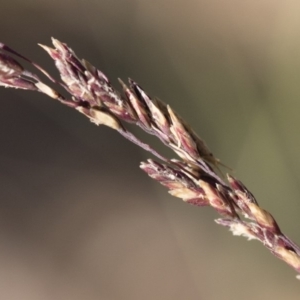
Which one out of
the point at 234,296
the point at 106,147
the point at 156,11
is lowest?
the point at 234,296

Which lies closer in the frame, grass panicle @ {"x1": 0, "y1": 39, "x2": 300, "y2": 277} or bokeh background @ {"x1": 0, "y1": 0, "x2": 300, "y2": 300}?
grass panicle @ {"x1": 0, "y1": 39, "x2": 300, "y2": 277}

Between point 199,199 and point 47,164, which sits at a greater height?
point 47,164

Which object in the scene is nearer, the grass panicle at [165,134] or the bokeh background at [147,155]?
the grass panicle at [165,134]

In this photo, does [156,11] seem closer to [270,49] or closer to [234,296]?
[270,49]

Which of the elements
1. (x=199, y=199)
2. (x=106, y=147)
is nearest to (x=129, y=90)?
(x=199, y=199)

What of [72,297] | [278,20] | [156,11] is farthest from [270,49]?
[72,297]

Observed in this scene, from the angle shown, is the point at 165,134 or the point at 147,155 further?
the point at 147,155

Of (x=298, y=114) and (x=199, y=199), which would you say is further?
(x=298, y=114)
